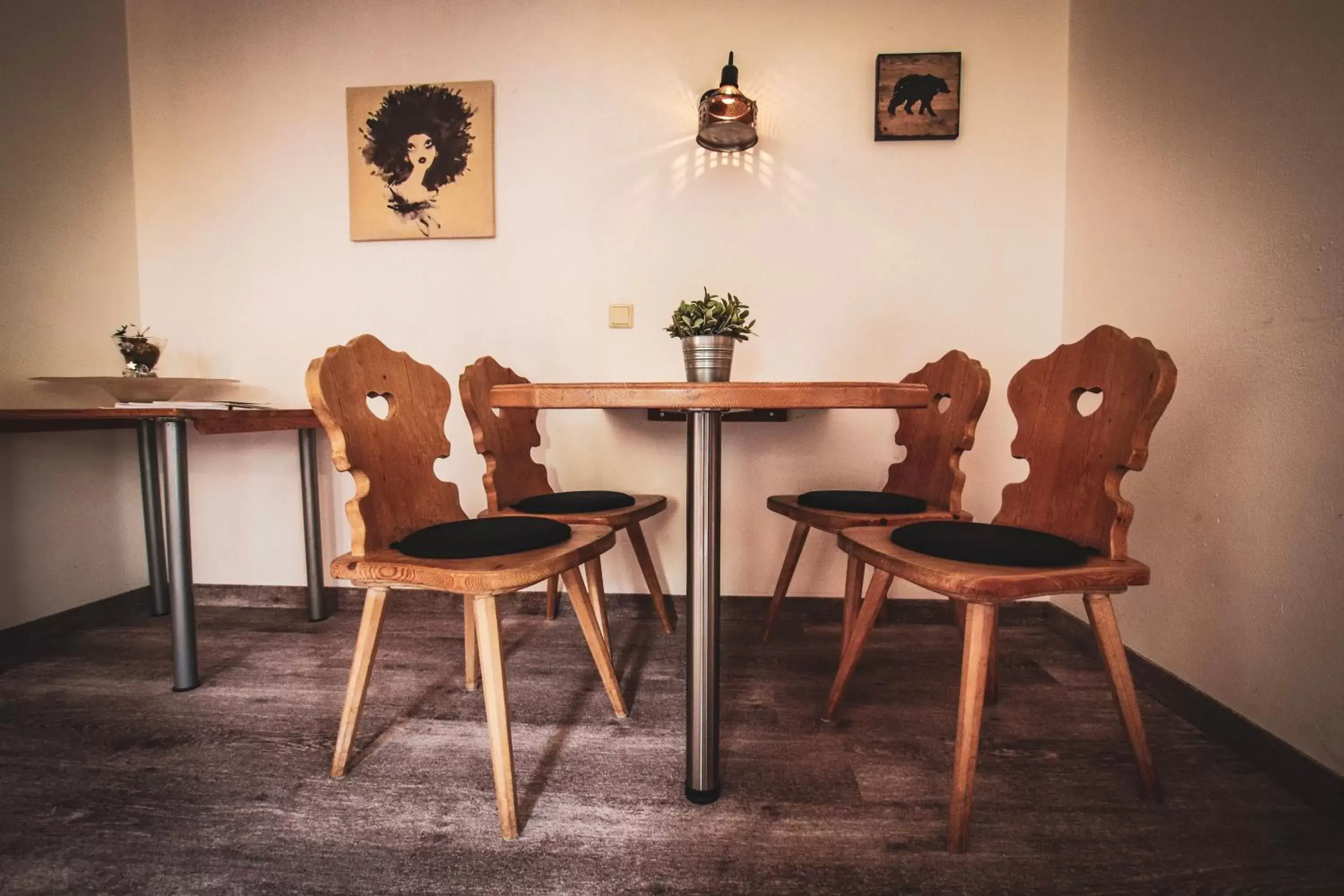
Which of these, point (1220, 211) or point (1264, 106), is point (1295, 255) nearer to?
point (1220, 211)

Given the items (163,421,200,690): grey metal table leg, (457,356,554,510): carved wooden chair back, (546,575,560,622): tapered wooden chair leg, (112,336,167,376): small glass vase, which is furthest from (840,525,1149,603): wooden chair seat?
(112,336,167,376): small glass vase

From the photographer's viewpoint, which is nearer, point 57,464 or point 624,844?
point 624,844

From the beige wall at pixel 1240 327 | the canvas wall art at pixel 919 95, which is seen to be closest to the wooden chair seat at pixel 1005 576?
the beige wall at pixel 1240 327

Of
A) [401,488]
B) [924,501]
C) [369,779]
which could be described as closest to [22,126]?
[401,488]

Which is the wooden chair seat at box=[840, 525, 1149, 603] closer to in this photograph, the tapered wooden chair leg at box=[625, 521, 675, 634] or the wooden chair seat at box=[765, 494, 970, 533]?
the wooden chair seat at box=[765, 494, 970, 533]

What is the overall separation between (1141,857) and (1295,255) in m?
1.30

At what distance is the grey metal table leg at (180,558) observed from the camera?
1.54 metres

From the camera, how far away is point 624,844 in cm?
100

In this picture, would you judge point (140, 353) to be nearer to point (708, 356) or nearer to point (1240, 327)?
point (708, 356)

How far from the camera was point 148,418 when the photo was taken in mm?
1514

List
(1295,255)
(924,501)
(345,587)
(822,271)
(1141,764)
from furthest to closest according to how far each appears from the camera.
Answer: (345,587) < (822,271) < (924,501) < (1295,255) < (1141,764)

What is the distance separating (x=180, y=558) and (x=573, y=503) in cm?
111

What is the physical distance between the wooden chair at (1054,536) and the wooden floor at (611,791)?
129mm

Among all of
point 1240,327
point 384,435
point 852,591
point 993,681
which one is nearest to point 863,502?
point 852,591
